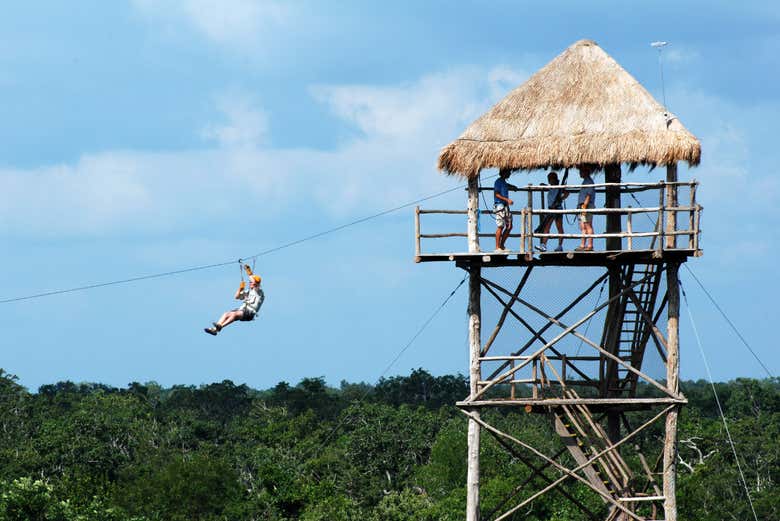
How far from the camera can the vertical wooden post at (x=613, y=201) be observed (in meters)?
26.9

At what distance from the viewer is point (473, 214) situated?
86.1ft

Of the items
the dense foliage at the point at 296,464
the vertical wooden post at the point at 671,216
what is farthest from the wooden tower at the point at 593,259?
the dense foliage at the point at 296,464

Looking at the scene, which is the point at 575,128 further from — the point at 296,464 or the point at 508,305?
the point at 296,464

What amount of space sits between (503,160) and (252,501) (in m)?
33.9

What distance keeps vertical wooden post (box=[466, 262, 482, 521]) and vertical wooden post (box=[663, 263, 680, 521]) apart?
3.06 meters

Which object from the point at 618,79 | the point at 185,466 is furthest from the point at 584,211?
the point at 185,466

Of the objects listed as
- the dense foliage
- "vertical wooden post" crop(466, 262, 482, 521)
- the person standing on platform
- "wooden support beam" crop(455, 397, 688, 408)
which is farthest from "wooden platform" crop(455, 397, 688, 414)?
the dense foliage

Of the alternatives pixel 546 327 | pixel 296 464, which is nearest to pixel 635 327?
pixel 546 327

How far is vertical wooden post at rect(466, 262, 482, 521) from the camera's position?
86.6 ft

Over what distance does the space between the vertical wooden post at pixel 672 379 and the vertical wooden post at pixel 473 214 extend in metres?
3.22

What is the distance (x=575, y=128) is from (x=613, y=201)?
1385mm

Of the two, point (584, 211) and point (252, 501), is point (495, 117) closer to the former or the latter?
point (584, 211)

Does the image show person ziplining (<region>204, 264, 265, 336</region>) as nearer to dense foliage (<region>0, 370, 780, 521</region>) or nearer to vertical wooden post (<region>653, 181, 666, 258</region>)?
vertical wooden post (<region>653, 181, 666, 258</region>)

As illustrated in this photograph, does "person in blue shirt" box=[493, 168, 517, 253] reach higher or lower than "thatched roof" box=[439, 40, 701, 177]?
lower
